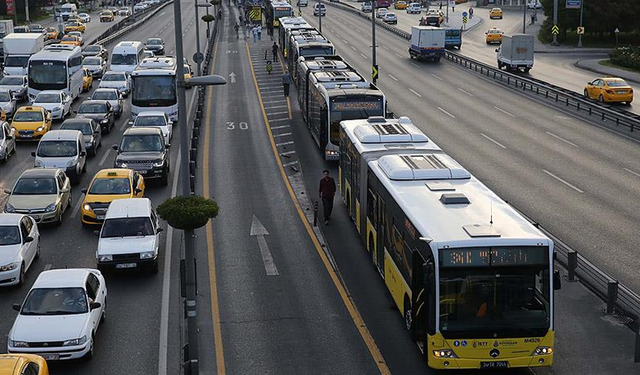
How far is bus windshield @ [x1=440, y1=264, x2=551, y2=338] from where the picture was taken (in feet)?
53.6

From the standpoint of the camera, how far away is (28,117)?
43.1 meters

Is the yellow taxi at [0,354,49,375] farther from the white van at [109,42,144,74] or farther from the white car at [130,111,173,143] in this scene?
the white van at [109,42,144,74]

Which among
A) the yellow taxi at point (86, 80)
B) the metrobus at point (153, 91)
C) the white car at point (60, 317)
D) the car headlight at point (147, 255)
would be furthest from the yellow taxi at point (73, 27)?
the white car at point (60, 317)

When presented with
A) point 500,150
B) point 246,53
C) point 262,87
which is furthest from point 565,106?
point 246,53

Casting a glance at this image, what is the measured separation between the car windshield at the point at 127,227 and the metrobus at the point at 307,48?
113 feet

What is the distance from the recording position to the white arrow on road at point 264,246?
25.0m

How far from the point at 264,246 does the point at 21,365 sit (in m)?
12.8

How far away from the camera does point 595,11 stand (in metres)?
90.2

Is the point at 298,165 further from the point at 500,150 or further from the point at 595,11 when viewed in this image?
the point at 595,11

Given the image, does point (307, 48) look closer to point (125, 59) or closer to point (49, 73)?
point (125, 59)

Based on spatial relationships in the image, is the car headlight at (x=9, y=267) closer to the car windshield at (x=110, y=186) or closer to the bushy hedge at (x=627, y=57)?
the car windshield at (x=110, y=186)

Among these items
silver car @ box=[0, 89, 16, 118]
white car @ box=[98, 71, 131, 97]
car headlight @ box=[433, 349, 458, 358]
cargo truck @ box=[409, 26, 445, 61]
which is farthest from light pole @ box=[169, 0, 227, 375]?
cargo truck @ box=[409, 26, 445, 61]

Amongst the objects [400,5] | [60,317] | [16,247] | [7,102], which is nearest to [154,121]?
[7,102]

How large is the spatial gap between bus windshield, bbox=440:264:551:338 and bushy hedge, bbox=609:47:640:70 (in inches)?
2478
